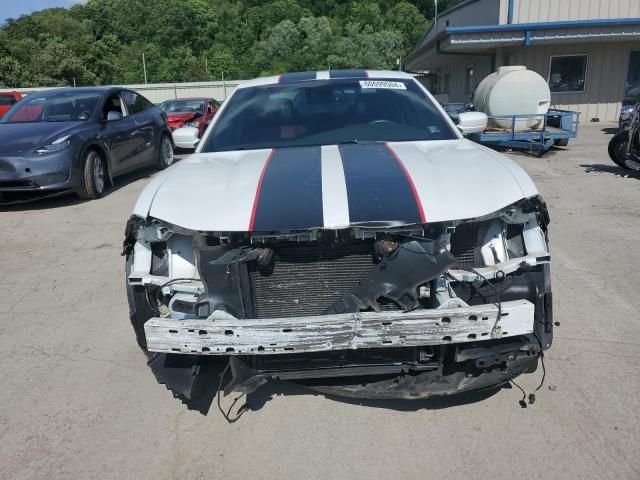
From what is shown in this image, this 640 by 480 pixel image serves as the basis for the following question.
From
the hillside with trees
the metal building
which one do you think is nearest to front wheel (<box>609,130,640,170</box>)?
the metal building

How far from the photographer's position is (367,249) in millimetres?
2410

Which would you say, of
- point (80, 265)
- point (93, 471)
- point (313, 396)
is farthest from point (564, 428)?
point (80, 265)

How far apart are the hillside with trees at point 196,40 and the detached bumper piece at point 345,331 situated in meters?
45.5

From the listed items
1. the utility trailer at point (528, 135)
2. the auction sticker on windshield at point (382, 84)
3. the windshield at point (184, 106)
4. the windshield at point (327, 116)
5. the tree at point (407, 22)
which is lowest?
the utility trailer at point (528, 135)

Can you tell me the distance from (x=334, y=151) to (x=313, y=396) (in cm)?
140

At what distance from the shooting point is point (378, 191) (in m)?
2.48

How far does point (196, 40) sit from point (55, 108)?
63.5 meters

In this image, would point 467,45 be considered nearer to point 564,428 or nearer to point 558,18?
point 558,18

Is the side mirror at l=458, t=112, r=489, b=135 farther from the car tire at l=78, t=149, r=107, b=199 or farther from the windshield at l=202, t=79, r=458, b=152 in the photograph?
the car tire at l=78, t=149, r=107, b=199

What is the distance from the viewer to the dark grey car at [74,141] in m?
7.26

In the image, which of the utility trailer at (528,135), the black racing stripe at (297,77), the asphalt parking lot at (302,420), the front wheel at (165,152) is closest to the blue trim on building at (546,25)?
the utility trailer at (528,135)


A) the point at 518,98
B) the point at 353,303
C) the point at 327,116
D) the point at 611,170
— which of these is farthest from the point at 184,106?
the point at 353,303

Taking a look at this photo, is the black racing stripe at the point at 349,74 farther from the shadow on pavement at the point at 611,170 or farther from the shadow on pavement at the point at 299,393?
the shadow on pavement at the point at 611,170

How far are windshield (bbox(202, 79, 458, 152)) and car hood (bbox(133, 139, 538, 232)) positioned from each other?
454mm
